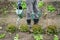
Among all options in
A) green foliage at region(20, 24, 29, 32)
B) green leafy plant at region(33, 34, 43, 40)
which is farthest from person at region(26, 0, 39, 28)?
green leafy plant at region(33, 34, 43, 40)

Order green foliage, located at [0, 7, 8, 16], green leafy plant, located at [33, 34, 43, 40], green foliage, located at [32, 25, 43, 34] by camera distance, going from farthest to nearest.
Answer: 1. green foliage, located at [0, 7, 8, 16]
2. green foliage, located at [32, 25, 43, 34]
3. green leafy plant, located at [33, 34, 43, 40]

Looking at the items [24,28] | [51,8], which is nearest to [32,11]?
[24,28]

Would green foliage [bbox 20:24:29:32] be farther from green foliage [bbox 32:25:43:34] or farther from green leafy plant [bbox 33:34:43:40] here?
green leafy plant [bbox 33:34:43:40]

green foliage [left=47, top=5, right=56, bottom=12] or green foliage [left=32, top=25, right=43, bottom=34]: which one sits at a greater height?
green foliage [left=47, top=5, right=56, bottom=12]

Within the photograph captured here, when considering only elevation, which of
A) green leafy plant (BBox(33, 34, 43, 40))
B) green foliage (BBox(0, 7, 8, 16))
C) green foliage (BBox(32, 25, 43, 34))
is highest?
green foliage (BBox(0, 7, 8, 16))

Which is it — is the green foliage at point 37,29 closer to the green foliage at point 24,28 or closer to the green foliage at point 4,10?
the green foliage at point 24,28

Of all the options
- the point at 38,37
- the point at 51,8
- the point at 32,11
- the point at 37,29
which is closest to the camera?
the point at 38,37

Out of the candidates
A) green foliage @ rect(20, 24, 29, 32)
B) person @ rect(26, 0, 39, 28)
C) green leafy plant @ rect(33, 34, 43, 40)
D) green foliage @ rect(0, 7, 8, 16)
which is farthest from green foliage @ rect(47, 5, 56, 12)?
green leafy plant @ rect(33, 34, 43, 40)

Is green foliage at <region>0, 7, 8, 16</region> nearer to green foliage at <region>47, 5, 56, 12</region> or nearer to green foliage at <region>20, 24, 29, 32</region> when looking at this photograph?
green foliage at <region>47, 5, 56, 12</region>

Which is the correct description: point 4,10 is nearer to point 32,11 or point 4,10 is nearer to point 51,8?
point 51,8

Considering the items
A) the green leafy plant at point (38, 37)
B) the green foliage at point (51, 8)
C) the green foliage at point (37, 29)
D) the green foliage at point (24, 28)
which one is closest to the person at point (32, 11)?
the green foliage at point (24, 28)

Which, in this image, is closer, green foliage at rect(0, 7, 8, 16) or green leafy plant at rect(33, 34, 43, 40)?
green leafy plant at rect(33, 34, 43, 40)

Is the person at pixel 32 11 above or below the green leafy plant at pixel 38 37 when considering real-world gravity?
above

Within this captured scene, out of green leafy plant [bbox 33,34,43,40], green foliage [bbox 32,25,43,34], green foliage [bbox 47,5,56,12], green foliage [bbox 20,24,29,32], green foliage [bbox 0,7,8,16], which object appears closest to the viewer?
green leafy plant [bbox 33,34,43,40]
